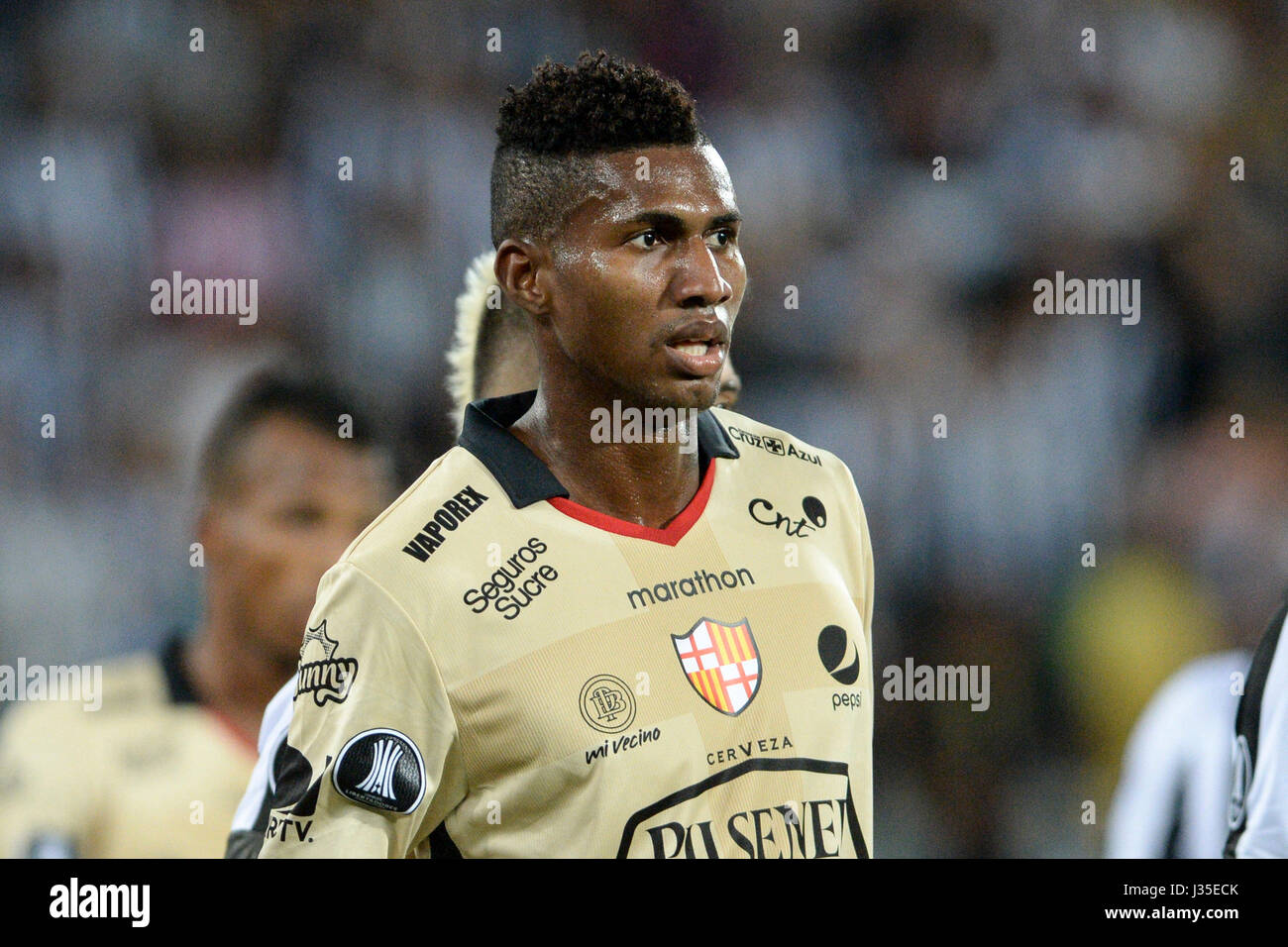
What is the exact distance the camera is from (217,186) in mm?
2990

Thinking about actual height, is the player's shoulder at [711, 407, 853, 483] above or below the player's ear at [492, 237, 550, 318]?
below

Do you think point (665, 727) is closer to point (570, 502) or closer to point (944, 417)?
point (570, 502)

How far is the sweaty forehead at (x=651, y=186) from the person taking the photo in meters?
1.59

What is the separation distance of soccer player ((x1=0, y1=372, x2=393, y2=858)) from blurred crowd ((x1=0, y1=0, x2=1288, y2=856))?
90 millimetres

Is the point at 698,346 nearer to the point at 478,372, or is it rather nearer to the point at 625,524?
the point at 625,524

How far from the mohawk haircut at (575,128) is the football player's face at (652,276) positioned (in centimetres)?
2

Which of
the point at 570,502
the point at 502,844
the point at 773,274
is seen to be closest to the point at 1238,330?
the point at 773,274

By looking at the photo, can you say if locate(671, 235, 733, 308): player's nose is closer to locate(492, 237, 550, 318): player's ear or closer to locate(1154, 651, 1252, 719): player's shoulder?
locate(492, 237, 550, 318): player's ear

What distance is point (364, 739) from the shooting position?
57.0 inches
